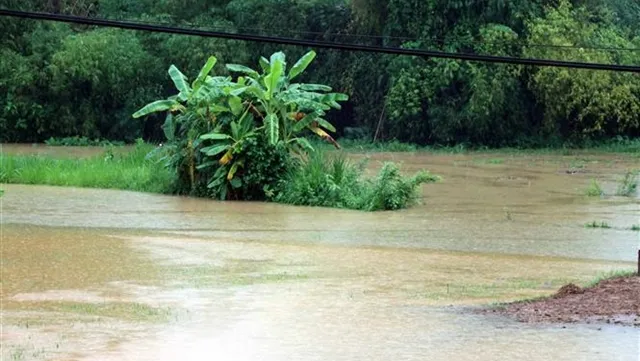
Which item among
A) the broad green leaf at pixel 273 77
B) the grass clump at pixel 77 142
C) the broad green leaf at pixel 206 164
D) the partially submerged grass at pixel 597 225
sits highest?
the broad green leaf at pixel 273 77

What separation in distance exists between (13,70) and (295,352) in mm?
30741

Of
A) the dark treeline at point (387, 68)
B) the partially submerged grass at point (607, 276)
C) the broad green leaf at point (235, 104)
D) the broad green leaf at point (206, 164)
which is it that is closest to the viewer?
the partially submerged grass at point (607, 276)

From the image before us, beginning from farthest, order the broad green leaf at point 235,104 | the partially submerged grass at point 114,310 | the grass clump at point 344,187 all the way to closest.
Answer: the broad green leaf at point 235,104 → the grass clump at point 344,187 → the partially submerged grass at point 114,310

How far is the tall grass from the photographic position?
81.7ft

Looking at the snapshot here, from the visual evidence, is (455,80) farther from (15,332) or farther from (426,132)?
(15,332)

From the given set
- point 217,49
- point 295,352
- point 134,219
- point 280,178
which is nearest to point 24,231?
point 134,219

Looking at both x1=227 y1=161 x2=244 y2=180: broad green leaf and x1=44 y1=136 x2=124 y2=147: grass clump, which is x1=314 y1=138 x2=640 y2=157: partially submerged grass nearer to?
x1=44 y1=136 x2=124 y2=147: grass clump

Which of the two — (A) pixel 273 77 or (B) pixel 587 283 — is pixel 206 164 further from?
(B) pixel 587 283

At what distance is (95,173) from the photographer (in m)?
26.2

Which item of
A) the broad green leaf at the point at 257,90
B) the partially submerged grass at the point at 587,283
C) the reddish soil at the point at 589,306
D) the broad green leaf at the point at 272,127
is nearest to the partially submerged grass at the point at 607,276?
the partially submerged grass at the point at 587,283

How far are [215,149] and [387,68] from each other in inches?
642

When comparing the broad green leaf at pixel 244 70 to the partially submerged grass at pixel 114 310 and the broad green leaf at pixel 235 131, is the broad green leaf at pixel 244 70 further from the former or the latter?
the partially submerged grass at pixel 114 310

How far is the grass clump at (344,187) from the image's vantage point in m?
21.3

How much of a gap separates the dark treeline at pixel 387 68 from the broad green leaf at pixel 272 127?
13.4 m
